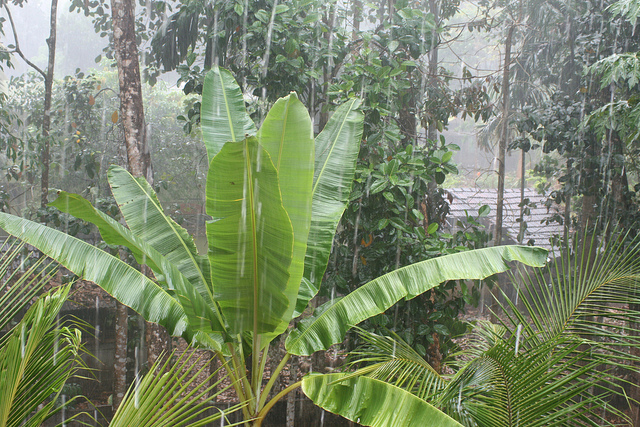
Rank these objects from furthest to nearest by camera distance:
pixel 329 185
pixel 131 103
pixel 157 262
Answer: pixel 131 103 → pixel 329 185 → pixel 157 262

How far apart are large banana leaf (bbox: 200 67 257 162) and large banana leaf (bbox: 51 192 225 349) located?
695mm

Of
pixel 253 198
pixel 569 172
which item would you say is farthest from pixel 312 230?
pixel 569 172

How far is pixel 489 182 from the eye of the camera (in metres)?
17.6

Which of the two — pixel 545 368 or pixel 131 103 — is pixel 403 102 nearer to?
pixel 131 103

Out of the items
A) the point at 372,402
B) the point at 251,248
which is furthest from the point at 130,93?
the point at 372,402

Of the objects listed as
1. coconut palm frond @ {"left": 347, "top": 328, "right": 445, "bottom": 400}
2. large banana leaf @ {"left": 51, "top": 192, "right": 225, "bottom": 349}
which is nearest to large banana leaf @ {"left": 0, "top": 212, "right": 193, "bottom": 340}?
large banana leaf @ {"left": 51, "top": 192, "right": 225, "bottom": 349}

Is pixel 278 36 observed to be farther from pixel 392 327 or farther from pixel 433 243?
pixel 392 327

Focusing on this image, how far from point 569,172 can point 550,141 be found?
1.78 ft

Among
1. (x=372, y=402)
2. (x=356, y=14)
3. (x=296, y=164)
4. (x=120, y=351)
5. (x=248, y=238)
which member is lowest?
(x=120, y=351)

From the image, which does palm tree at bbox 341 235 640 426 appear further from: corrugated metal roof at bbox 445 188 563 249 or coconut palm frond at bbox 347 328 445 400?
corrugated metal roof at bbox 445 188 563 249

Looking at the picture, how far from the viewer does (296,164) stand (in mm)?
2375

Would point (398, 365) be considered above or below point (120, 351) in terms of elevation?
above

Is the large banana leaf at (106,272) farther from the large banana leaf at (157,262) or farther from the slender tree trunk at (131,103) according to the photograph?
the slender tree trunk at (131,103)

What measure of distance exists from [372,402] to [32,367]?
1421mm
